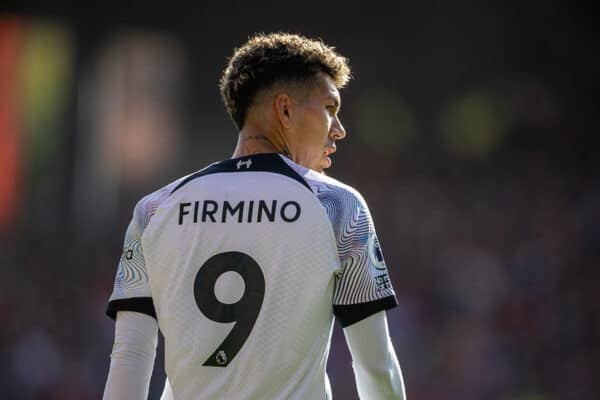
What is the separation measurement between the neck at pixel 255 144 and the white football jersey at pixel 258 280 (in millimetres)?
96

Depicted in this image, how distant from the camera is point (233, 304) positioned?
2281 mm

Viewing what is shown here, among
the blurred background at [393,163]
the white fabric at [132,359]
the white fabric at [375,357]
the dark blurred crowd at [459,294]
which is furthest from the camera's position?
the blurred background at [393,163]

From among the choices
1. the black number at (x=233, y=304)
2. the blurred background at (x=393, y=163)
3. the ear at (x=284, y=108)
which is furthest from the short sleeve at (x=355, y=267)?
the blurred background at (x=393, y=163)

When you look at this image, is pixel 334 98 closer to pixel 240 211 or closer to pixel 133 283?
pixel 240 211

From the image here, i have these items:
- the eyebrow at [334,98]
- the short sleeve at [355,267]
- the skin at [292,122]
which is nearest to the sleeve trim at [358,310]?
the short sleeve at [355,267]

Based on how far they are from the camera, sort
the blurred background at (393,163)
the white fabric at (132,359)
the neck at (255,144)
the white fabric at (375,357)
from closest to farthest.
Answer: the white fabric at (375,357) < the white fabric at (132,359) < the neck at (255,144) < the blurred background at (393,163)

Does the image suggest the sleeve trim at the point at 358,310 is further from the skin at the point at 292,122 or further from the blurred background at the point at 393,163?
the blurred background at the point at 393,163

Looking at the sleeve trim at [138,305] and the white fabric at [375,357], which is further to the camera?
the sleeve trim at [138,305]

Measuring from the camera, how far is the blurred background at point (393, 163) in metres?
10.6

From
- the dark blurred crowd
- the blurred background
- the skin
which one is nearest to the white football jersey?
the skin

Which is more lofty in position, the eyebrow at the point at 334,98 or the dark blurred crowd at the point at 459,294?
the eyebrow at the point at 334,98

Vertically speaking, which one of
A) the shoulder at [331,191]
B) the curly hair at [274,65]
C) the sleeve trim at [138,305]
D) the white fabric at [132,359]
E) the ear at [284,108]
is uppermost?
the curly hair at [274,65]

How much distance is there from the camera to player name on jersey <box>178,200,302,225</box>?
7.57ft

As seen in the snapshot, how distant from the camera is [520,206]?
12.3 metres
